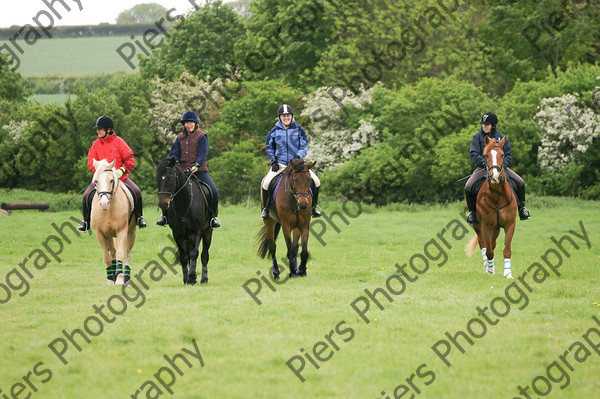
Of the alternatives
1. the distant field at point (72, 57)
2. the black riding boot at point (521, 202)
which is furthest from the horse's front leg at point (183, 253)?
the distant field at point (72, 57)

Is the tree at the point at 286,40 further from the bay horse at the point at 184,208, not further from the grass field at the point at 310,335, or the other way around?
the bay horse at the point at 184,208

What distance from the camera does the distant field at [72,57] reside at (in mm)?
90438

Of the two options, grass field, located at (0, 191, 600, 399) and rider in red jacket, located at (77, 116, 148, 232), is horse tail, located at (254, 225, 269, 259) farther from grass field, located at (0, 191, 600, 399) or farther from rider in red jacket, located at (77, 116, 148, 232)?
rider in red jacket, located at (77, 116, 148, 232)

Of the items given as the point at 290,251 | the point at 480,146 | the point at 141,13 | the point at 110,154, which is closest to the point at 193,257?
the point at 290,251

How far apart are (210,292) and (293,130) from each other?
4.51 meters

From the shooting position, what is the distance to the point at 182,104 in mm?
55625

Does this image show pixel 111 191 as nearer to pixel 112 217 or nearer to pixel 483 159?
pixel 112 217

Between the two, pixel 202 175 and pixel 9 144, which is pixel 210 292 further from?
pixel 9 144

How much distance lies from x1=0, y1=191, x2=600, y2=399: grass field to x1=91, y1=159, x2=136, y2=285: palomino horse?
1.84 ft

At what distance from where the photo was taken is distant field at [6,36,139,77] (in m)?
90.4

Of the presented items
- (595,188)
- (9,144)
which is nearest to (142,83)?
(9,144)

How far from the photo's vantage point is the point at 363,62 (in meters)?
50.9

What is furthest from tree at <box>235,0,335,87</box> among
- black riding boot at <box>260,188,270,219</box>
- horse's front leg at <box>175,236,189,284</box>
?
horse's front leg at <box>175,236,189,284</box>

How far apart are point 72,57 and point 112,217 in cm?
8895
